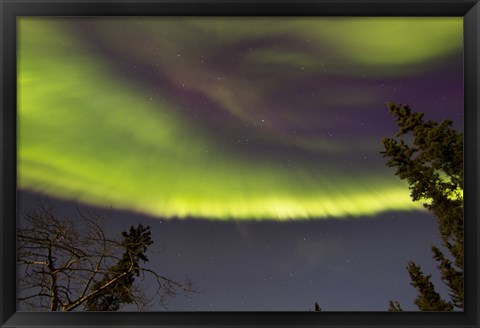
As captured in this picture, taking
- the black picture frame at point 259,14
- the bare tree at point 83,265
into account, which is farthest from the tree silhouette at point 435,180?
the bare tree at point 83,265

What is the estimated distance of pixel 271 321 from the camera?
249cm

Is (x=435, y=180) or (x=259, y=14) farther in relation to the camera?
(x=435, y=180)

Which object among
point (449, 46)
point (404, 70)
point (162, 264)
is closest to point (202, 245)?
point (162, 264)

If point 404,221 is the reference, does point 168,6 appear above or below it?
above

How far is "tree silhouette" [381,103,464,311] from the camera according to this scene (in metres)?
2.57

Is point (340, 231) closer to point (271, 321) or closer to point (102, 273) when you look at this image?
point (271, 321)

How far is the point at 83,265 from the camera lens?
269 cm

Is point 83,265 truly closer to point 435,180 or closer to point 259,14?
point 259,14

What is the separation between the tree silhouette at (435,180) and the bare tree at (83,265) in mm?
1275

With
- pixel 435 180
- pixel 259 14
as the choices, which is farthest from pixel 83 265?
pixel 435 180

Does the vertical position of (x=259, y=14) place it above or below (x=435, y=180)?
above

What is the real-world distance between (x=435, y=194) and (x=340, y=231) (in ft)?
1.77

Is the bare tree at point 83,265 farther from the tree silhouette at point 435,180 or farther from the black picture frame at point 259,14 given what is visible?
the tree silhouette at point 435,180

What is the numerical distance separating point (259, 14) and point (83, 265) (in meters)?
1.65
